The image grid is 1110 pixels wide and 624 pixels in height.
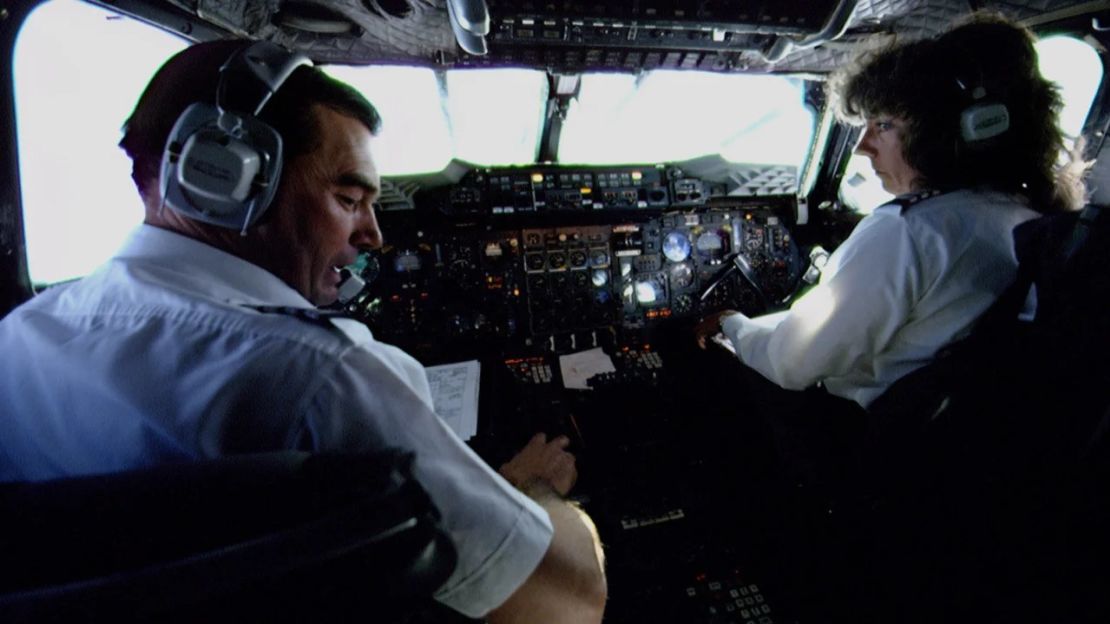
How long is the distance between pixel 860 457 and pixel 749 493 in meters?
0.59

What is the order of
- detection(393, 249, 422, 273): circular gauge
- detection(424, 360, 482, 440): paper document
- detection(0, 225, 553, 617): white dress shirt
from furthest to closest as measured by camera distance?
detection(393, 249, 422, 273): circular gauge < detection(424, 360, 482, 440): paper document < detection(0, 225, 553, 617): white dress shirt

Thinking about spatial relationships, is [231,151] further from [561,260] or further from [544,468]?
[561,260]

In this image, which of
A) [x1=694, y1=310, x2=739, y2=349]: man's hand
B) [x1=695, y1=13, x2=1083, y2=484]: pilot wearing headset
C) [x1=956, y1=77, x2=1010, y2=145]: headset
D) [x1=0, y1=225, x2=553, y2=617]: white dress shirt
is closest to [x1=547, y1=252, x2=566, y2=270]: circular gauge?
[x1=694, y1=310, x2=739, y2=349]: man's hand

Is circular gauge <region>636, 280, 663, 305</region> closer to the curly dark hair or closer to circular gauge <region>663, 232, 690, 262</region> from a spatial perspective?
circular gauge <region>663, 232, 690, 262</region>

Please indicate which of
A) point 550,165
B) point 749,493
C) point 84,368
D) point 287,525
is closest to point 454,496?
point 287,525

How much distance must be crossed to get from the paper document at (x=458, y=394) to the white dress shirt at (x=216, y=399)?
85 centimetres

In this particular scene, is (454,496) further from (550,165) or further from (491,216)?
(550,165)

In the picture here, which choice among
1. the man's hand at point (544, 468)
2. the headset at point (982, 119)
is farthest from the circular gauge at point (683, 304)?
the man's hand at point (544, 468)

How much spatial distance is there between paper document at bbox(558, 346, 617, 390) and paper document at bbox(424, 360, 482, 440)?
1.18 ft

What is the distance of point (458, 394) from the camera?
177 centimetres

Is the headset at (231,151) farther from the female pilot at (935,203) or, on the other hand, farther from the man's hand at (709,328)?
the man's hand at (709,328)

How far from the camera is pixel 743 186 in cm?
237

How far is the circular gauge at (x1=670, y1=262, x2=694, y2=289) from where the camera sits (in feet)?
8.13

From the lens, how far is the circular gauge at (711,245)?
2.50 metres
